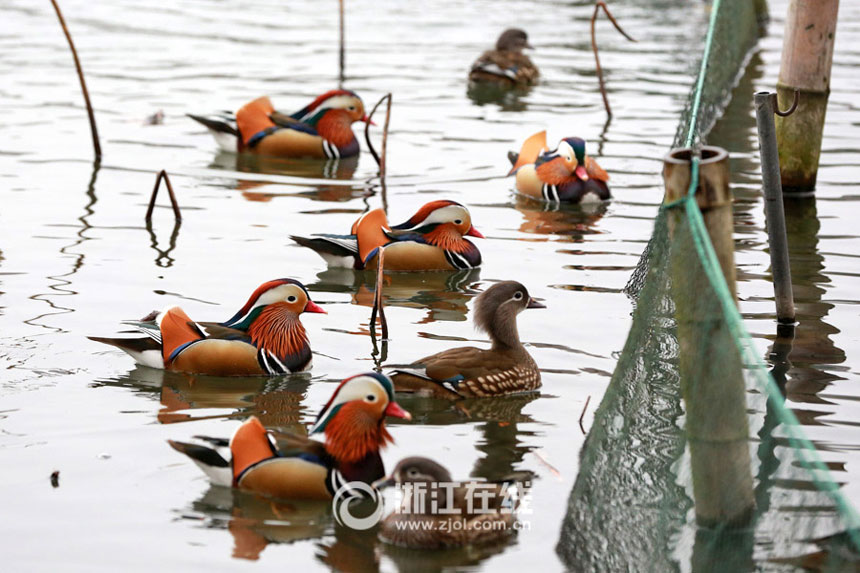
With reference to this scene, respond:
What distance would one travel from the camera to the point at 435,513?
19.2 ft

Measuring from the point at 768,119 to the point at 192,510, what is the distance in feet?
14.9

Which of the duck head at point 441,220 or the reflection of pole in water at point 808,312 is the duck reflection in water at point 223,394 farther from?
the reflection of pole in water at point 808,312

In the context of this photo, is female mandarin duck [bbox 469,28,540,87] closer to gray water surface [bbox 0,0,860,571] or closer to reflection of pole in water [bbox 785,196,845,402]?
gray water surface [bbox 0,0,860,571]

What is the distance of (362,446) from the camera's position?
6379 mm

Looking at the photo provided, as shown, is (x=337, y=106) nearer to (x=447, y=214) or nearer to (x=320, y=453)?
(x=447, y=214)

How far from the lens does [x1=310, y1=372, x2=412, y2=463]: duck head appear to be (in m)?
6.36

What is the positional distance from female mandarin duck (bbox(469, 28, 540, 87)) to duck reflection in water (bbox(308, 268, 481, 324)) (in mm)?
8356

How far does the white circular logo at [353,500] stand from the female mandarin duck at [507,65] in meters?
12.8

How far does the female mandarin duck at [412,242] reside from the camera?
1045 centimetres

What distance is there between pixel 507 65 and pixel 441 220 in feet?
27.8

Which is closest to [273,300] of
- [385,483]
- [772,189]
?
[385,483]

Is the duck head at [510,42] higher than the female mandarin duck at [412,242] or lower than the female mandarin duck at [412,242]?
higher
